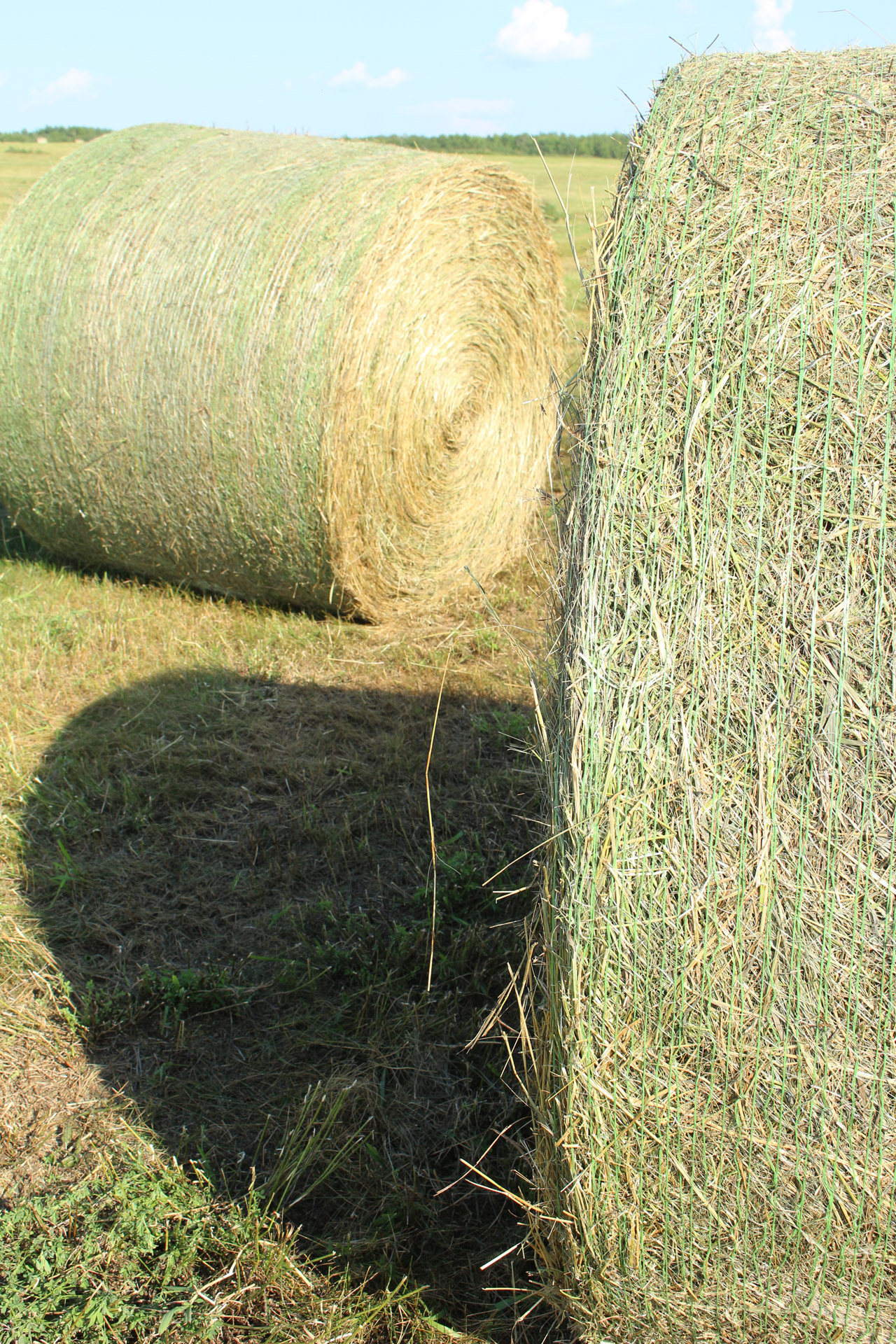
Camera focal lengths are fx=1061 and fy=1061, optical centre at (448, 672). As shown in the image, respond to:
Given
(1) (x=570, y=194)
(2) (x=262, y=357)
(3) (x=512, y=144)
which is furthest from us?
(3) (x=512, y=144)

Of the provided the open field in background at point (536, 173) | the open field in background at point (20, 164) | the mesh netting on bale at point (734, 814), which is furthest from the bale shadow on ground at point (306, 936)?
the open field in background at point (20, 164)

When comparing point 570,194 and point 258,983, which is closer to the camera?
point 258,983

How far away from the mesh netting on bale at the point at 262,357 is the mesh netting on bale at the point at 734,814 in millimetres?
3363

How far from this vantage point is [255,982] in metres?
3.43

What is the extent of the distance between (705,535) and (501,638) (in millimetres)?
3836

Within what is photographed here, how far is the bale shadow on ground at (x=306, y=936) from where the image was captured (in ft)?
9.08

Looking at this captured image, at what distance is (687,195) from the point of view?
2.22 m

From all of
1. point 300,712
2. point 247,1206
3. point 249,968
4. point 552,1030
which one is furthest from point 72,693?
point 552,1030

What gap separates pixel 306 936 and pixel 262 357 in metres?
3.03

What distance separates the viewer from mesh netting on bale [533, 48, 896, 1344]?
1.93 meters

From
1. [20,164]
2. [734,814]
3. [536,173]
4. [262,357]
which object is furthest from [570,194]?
[20,164]

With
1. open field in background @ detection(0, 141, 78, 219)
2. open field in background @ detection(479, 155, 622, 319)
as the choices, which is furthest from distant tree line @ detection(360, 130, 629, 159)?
open field in background @ detection(0, 141, 78, 219)

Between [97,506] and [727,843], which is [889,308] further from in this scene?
[97,506]

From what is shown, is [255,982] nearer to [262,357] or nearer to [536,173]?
[262,357]
